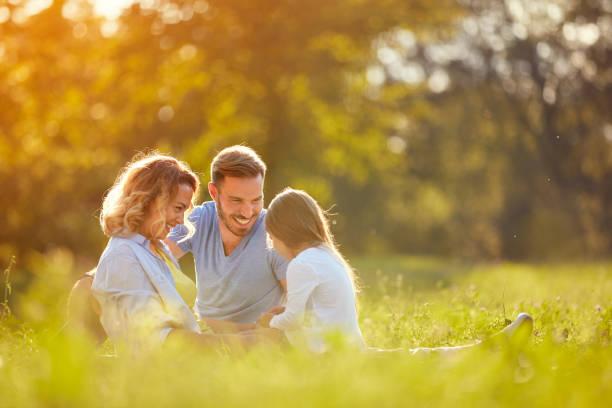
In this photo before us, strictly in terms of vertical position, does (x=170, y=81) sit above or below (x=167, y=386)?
above

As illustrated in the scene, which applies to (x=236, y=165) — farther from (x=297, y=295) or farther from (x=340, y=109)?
(x=340, y=109)

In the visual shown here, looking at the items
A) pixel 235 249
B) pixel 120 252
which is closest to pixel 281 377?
pixel 120 252

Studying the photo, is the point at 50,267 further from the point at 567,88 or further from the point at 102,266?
the point at 567,88

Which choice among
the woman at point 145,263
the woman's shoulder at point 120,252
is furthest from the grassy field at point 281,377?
the woman's shoulder at point 120,252

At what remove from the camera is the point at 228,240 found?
5.61 metres

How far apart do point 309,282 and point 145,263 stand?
3.33ft

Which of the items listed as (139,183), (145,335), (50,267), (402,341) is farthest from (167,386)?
(402,341)

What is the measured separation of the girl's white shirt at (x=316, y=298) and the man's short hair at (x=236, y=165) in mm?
1087

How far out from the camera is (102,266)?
157 inches

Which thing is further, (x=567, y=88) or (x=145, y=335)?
(x=567, y=88)

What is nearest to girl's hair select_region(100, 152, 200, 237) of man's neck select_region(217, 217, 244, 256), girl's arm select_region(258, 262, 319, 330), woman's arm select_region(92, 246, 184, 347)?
woman's arm select_region(92, 246, 184, 347)

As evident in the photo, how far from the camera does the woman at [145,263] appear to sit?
3.86m

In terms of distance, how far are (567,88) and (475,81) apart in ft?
9.75

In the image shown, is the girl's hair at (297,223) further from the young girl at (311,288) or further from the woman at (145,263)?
the woman at (145,263)
